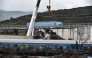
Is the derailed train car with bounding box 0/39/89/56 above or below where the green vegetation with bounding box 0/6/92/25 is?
below

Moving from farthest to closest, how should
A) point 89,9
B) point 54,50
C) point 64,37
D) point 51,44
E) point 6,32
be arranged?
point 89,9, point 6,32, point 64,37, point 51,44, point 54,50

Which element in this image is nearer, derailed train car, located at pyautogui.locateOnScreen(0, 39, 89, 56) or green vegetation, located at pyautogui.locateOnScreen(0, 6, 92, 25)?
derailed train car, located at pyautogui.locateOnScreen(0, 39, 89, 56)

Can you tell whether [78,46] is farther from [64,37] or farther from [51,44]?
[64,37]

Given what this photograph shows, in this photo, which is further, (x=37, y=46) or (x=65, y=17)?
(x=65, y=17)

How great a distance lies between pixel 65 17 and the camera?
11744 centimetres

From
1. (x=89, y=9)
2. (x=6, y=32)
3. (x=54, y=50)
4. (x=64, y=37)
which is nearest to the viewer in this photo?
(x=54, y=50)

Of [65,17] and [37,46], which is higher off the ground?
[65,17]

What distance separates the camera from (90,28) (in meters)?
58.6

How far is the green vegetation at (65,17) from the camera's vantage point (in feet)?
367

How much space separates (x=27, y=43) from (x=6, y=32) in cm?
2978

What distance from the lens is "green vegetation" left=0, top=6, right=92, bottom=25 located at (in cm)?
11181

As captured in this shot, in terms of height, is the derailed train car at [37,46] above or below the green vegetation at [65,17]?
below

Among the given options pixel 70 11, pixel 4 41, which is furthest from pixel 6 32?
pixel 70 11

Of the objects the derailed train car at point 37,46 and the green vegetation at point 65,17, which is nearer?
the derailed train car at point 37,46
